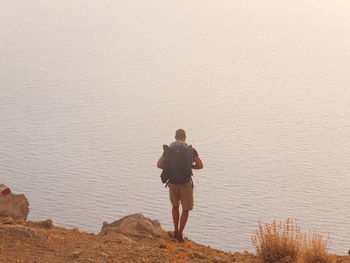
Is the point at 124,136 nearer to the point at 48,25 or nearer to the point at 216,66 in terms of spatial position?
the point at 216,66

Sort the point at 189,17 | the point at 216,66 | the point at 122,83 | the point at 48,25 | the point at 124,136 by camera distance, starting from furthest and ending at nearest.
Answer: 1. the point at 189,17
2. the point at 48,25
3. the point at 216,66
4. the point at 122,83
5. the point at 124,136

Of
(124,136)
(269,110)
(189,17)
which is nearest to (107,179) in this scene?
(124,136)

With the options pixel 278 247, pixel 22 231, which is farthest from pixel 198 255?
pixel 22 231

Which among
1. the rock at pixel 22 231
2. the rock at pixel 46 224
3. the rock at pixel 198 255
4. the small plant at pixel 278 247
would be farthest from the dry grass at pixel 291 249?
the rock at pixel 46 224

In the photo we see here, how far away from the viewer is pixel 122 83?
6347 centimetres

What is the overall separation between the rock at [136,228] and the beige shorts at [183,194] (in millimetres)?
808

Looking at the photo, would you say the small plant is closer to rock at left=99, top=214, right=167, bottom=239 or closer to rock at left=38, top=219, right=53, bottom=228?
rock at left=99, top=214, right=167, bottom=239

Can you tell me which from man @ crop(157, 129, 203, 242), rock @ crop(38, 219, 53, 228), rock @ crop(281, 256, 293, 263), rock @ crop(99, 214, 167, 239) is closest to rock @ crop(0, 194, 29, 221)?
rock @ crop(38, 219, 53, 228)

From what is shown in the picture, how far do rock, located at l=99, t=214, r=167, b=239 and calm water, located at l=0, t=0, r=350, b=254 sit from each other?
22305mm

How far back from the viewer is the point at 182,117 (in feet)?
176

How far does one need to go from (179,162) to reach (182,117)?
4151 centimetres

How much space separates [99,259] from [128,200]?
31.7 meters

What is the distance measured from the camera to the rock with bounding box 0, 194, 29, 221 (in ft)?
44.4

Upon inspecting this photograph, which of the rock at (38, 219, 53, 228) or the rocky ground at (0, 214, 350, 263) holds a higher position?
the rock at (38, 219, 53, 228)
